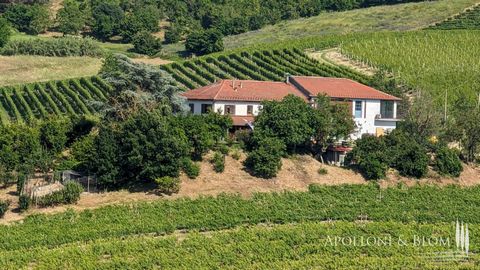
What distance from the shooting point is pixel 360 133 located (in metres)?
53.7

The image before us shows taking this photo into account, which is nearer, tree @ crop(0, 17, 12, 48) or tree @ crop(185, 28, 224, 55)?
tree @ crop(0, 17, 12, 48)

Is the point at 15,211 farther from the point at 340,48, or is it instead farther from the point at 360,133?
the point at 340,48

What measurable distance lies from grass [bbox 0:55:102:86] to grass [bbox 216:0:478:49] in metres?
22.4

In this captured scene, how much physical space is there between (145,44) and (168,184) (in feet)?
234

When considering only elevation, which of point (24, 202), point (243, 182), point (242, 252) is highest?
point (243, 182)

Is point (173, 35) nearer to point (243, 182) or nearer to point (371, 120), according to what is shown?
Answer: point (371, 120)

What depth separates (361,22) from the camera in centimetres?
11438

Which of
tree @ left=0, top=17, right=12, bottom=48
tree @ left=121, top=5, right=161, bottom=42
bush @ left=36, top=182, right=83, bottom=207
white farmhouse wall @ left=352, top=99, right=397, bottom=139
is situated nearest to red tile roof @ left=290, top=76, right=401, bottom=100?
white farmhouse wall @ left=352, top=99, right=397, bottom=139

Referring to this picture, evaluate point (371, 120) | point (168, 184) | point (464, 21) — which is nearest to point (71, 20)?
point (464, 21)

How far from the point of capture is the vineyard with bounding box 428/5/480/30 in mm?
101500

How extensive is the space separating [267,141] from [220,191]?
478 cm

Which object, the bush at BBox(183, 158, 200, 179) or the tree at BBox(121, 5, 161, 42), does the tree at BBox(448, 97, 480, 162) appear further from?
the tree at BBox(121, 5, 161, 42)

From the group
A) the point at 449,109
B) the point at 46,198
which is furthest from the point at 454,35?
the point at 46,198

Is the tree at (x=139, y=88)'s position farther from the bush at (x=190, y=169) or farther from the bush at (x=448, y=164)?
the bush at (x=448, y=164)
